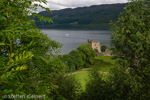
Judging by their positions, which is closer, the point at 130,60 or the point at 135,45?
the point at 135,45

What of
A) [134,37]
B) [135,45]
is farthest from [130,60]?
[134,37]

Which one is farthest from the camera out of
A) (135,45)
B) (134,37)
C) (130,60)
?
(130,60)

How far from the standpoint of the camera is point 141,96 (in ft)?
49.1

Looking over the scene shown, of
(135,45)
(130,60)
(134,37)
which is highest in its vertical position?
(134,37)

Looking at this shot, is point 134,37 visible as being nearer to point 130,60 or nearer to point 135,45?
point 135,45

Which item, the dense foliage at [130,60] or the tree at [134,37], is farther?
the tree at [134,37]

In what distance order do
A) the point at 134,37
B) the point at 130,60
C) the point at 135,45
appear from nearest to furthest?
the point at 134,37, the point at 135,45, the point at 130,60

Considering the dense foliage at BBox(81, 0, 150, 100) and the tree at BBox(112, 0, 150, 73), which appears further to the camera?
the tree at BBox(112, 0, 150, 73)

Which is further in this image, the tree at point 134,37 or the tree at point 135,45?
the tree at point 134,37

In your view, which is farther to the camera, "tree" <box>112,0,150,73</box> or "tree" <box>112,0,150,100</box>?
"tree" <box>112,0,150,73</box>

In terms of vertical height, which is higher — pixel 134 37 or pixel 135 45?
pixel 134 37

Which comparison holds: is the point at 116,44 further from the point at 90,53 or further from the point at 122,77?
the point at 90,53

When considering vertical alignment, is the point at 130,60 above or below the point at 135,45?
below

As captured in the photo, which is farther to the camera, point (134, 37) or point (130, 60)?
point (130, 60)
